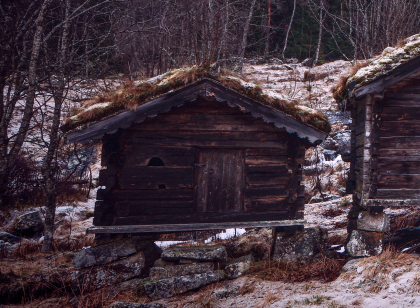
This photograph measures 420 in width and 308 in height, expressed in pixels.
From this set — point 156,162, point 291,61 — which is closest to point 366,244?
point 156,162

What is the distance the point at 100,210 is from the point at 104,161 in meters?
0.93

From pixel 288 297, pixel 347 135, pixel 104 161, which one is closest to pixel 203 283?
pixel 288 297

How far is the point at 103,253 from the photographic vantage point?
241 inches

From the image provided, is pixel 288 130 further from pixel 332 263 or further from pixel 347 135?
pixel 347 135

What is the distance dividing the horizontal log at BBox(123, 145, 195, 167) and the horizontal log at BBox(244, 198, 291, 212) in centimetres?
144

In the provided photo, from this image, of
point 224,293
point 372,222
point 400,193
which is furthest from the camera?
point 372,222

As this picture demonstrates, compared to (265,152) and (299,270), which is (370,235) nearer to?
(299,270)

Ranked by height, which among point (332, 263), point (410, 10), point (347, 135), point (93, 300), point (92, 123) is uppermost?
point (410, 10)

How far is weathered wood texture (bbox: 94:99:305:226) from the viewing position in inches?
236

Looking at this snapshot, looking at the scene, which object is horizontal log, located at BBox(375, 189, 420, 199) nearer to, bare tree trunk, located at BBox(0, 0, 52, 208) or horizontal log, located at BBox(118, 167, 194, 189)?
horizontal log, located at BBox(118, 167, 194, 189)

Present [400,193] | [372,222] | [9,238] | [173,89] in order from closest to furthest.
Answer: [173,89] → [400,193] → [372,222] → [9,238]

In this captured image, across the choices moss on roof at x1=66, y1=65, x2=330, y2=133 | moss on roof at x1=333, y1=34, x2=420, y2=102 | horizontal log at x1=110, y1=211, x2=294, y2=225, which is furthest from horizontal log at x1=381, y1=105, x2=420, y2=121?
horizontal log at x1=110, y1=211, x2=294, y2=225

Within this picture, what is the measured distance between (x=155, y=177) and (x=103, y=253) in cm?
182

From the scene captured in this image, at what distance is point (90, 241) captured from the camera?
906 cm
